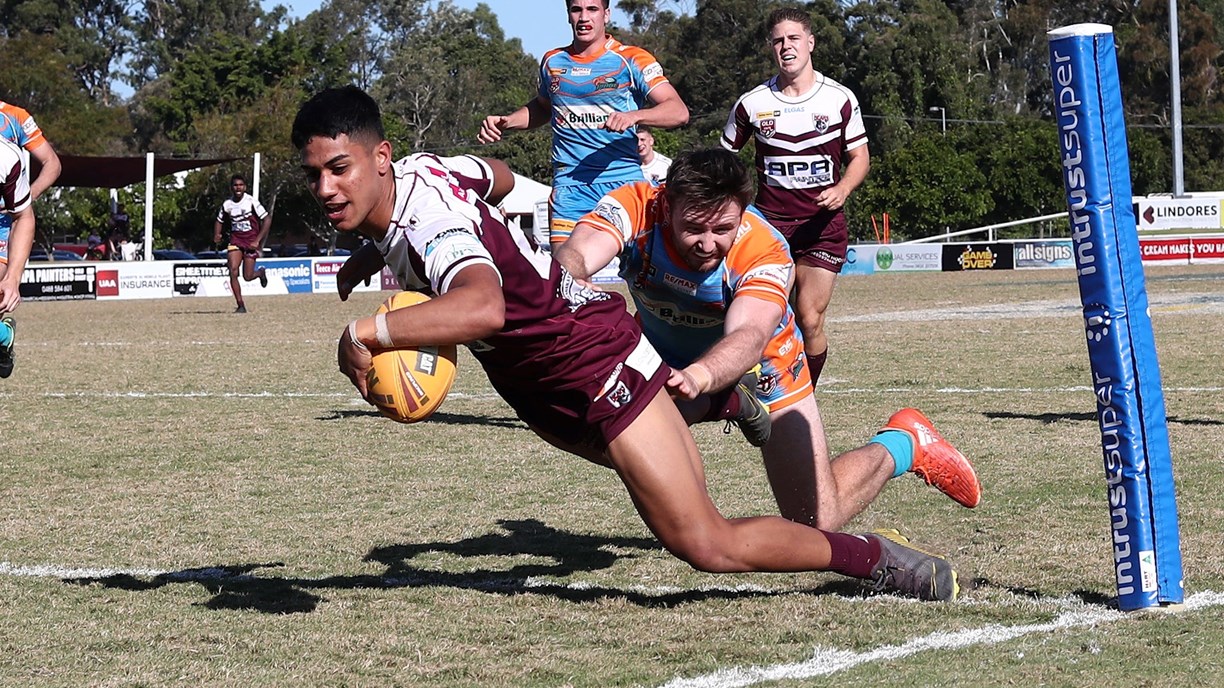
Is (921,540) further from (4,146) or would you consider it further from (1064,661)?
(4,146)

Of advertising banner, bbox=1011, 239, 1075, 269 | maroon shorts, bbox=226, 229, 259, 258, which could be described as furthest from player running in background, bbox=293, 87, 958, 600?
advertising banner, bbox=1011, 239, 1075, 269

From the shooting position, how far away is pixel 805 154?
8773 millimetres

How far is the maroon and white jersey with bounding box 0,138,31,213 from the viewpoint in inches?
329

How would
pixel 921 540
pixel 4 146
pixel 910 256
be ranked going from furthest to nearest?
pixel 910 256 < pixel 4 146 < pixel 921 540

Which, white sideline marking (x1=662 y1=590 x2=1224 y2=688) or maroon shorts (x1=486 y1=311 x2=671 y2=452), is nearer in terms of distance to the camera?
white sideline marking (x1=662 y1=590 x2=1224 y2=688)

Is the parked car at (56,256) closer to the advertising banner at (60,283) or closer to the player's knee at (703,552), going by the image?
the advertising banner at (60,283)

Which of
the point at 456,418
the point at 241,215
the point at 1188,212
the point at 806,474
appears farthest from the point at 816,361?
the point at 1188,212

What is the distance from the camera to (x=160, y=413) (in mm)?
11266

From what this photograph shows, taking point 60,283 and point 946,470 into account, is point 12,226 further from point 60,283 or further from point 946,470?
point 60,283

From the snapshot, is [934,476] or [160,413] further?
[160,413]

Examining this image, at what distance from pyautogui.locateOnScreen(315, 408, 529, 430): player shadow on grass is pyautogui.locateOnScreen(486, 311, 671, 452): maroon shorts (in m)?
5.43

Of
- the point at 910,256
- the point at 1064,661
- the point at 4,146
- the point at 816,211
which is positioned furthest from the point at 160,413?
the point at 910,256

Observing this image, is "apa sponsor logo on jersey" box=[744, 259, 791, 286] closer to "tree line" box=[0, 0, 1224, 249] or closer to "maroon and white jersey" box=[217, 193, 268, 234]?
"maroon and white jersey" box=[217, 193, 268, 234]

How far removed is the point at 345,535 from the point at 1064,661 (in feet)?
10.7
